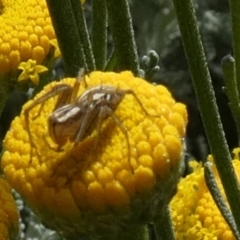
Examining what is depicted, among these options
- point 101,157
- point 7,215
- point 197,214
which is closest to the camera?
point 101,157

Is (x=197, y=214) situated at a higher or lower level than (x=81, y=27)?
lower

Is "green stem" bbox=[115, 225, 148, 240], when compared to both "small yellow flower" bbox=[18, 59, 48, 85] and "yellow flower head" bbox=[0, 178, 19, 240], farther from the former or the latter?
"small yellow flower" bbox=[18, 59, 48, 85]

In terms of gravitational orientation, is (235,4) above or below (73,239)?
above

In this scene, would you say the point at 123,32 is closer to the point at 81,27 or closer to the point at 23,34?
the point at 81,27

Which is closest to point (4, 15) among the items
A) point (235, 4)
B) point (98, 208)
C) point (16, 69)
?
point (16, 69)

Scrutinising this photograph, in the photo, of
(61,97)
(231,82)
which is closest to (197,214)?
(231,82)

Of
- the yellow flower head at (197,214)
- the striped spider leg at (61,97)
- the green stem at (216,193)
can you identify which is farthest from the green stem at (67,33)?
the yellow flower head at (197,214)

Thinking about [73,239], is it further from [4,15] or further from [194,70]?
[4,15]
